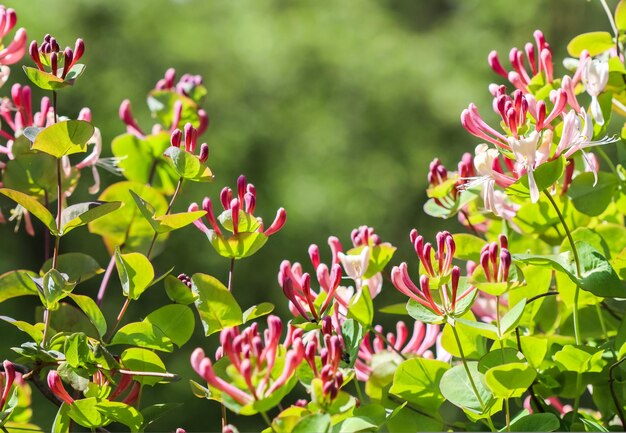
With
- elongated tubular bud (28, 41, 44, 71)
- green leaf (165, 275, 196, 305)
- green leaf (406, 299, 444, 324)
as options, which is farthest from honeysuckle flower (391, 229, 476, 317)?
elongated tubular bud (28, 41, 44, 71)

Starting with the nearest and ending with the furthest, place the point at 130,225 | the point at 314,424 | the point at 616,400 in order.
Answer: the point at 314,424
the point at 616,400
the point at 130,225

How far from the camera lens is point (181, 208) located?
408 centimetres

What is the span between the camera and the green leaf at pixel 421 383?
0.49 meters

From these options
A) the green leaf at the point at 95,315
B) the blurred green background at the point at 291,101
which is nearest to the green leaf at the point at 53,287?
the green leaf at the point at 95,315

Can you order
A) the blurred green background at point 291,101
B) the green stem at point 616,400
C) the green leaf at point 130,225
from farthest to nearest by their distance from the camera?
the blurred green background at point 291,101
the green leaf at point 130,225
the green stem at point 616,400

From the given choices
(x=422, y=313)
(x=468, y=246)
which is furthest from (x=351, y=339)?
(x=468, y=246)

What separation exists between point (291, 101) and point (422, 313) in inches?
195

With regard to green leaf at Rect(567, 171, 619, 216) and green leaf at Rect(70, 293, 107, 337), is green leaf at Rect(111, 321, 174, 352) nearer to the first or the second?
green leaf at Rect(70, 293, 107, 337)

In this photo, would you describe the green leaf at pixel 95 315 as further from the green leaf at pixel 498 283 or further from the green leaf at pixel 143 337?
the green leaf at pixel 498 283

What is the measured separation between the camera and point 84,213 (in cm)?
48

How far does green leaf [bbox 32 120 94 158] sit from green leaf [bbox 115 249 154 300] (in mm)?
65

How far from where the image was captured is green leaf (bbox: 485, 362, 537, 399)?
1.44 ft

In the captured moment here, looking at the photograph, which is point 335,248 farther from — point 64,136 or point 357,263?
point 64,136

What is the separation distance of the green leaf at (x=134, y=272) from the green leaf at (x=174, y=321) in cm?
2
